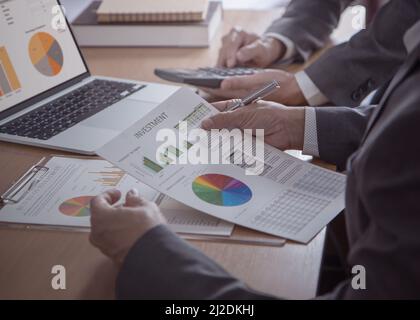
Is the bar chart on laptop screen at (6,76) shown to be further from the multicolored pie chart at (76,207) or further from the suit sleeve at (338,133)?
the suit sleeve at (338,133)

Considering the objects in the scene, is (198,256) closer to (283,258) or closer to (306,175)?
(283,258)

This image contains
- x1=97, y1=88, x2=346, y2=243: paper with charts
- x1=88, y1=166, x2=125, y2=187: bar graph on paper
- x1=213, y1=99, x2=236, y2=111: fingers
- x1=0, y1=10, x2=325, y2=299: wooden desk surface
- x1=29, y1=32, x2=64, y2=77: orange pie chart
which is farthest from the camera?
x1=29, y1=32, x2=64, y2=77: orange pie chart

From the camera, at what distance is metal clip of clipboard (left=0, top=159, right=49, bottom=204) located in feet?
3.54

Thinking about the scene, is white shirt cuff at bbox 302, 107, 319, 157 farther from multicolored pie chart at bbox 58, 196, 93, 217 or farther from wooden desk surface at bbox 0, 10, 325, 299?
multicolored pie chart at bbox 58, 196, 93, 217

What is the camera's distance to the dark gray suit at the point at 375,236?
0.74m

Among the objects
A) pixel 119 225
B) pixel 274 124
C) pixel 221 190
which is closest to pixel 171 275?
pixel 119 225

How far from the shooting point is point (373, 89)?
→ 1474 millimetres

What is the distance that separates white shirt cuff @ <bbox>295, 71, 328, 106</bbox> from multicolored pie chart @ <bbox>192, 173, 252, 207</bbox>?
44 centimetres

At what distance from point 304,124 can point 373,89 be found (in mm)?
354

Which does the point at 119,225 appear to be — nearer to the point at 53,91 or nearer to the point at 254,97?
the point at 254,97

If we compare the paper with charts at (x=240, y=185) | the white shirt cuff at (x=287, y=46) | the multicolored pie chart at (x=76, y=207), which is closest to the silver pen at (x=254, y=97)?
the paper with charts at (x=240, y=185)

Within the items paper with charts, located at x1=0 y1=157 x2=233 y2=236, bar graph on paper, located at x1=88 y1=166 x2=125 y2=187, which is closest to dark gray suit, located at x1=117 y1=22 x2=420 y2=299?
paper with charts, located at x1=0 y1=157 x2=233 y2=236

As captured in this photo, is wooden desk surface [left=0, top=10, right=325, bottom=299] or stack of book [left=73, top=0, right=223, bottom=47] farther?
stack of book [left=73, top=0, right=223, bottom=47]

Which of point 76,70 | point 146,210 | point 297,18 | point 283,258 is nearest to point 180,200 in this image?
point 146,210
